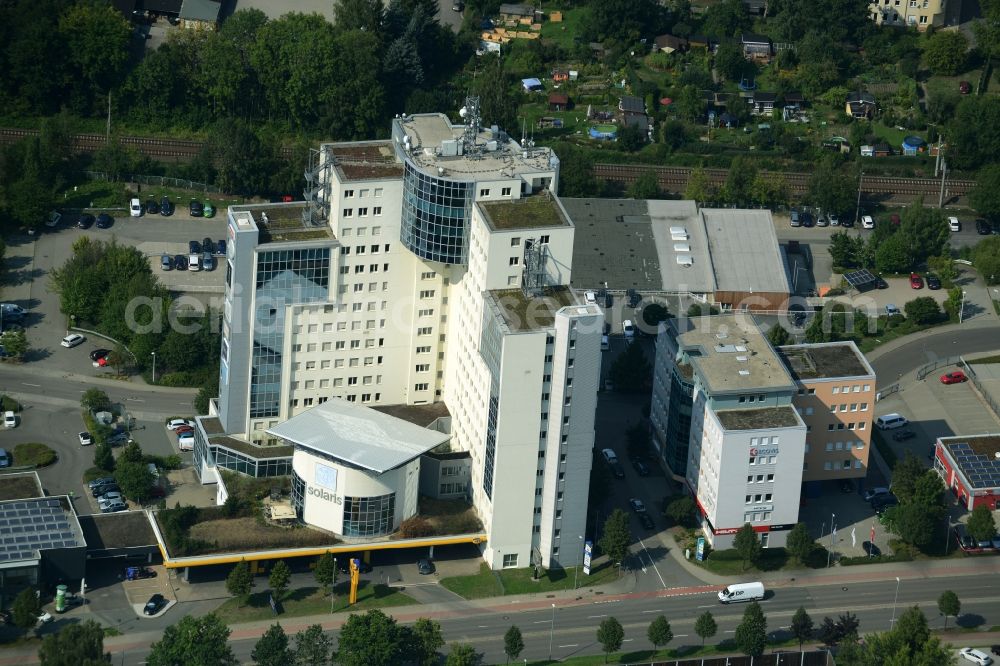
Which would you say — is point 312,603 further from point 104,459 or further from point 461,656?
point 104,459

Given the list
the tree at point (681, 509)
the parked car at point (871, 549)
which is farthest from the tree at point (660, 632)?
the parked car at point (871, 549)

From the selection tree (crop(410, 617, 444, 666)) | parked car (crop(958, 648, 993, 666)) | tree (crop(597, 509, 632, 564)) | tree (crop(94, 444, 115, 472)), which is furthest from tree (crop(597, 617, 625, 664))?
tree (crop(94, 444, 115, 472))

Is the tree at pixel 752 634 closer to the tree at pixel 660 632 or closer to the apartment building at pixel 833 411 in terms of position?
the tree at pixel 660 632

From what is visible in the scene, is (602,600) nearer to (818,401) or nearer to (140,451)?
(818,401)

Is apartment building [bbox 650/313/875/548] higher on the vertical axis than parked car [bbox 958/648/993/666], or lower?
higher

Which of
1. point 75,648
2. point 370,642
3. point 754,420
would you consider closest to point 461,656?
point 370,642

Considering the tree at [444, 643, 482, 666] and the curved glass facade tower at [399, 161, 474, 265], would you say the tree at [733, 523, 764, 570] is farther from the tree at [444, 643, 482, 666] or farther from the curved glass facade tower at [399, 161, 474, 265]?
the curved glass facade tower at [399, 161, 474, 265]
